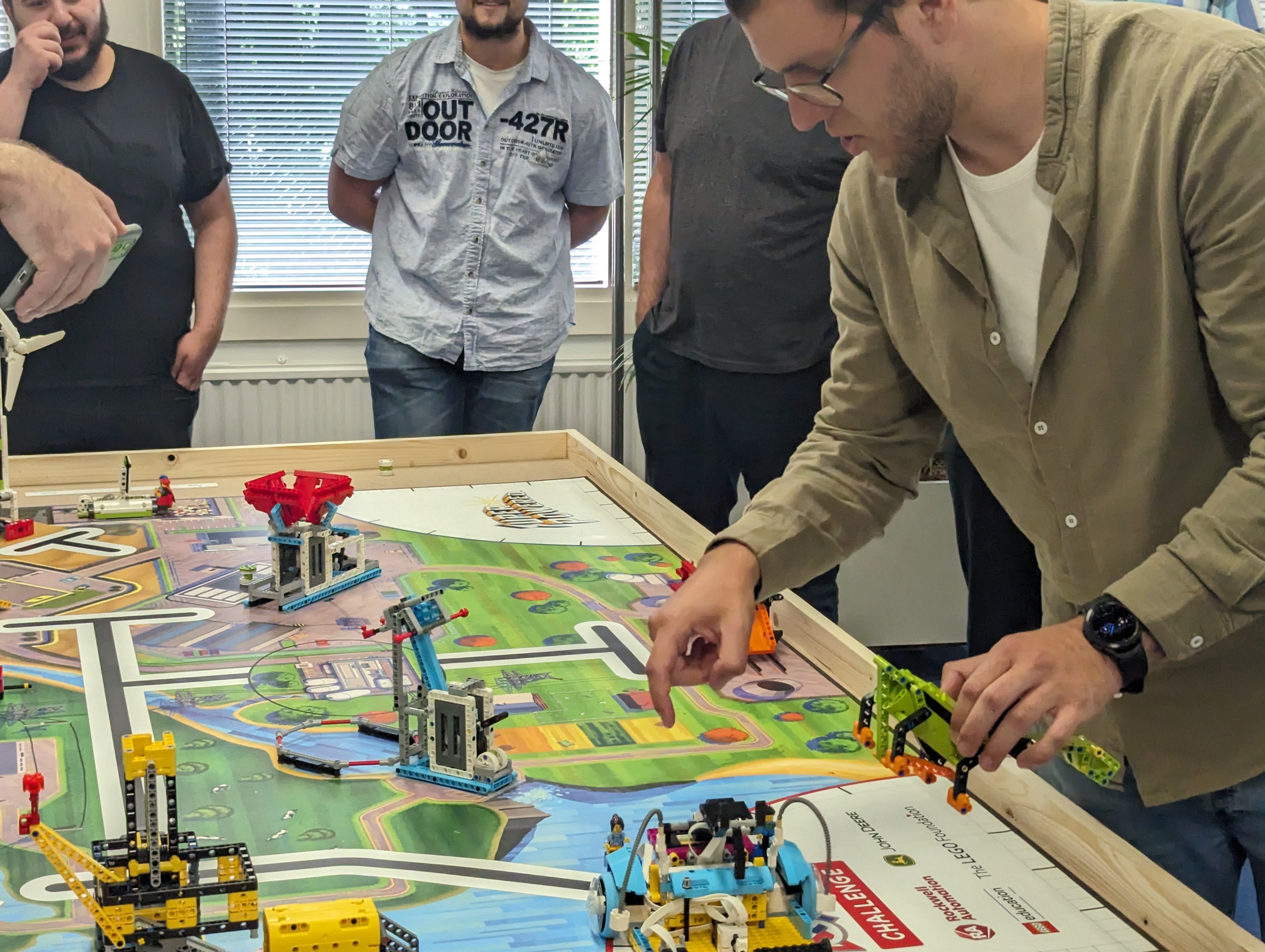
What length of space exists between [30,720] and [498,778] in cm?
53

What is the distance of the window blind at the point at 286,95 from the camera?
11.8 feet

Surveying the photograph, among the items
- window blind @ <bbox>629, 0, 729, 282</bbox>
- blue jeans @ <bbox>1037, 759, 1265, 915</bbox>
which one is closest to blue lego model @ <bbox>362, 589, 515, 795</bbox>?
blue jeans @ <bbox>1037, 759, 1265, 915</bbox>

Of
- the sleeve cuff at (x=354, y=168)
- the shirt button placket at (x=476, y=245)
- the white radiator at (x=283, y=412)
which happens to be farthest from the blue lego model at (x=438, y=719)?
the white radiator at (x=283, y=412)

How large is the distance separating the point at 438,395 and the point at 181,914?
203cm

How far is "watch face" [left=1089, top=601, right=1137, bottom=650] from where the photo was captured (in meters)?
0.99

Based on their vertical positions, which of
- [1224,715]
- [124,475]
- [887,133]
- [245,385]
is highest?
[887,133]

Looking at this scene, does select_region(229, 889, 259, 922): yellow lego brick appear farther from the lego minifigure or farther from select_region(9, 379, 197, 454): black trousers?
select_region(9, 379, 197, 454): black trousers

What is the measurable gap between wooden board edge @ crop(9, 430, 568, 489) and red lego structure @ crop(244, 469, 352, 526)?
0.62 metres

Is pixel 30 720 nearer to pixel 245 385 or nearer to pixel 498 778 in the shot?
pixel 498 778

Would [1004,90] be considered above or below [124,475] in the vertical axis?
above

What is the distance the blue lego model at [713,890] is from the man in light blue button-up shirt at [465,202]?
6.49 feet

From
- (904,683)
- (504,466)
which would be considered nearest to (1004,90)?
(904,683)

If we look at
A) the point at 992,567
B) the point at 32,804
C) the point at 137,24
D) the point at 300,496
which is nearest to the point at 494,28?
the point at 137,24

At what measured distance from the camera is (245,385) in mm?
3682
